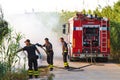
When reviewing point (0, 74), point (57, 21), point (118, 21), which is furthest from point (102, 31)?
point (57, 21)

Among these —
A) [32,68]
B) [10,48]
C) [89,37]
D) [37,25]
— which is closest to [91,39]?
[89,37]


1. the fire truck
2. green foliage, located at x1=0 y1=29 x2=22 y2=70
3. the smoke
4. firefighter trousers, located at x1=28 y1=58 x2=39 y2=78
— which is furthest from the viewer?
the smoke

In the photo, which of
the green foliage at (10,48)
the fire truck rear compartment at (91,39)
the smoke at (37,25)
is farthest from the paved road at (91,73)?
the smoke at (37,25)

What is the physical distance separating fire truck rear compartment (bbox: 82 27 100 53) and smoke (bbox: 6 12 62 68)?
1406cm

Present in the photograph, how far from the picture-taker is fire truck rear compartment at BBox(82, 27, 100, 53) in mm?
29781

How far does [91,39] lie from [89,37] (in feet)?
0.61

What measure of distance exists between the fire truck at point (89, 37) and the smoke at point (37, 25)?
14.2 metres

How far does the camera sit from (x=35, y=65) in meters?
20.7

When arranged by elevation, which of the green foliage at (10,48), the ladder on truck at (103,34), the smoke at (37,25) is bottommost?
the green foliage at (10,48)

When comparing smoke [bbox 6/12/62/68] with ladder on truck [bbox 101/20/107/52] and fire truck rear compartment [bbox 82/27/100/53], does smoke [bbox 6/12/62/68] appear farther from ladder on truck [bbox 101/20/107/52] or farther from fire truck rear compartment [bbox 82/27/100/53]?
ladder on truck [bbox 101/20/107/52]

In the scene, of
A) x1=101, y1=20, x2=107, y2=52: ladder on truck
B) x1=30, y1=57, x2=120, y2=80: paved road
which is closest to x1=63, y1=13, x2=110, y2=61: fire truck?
x1=101, y1=20, x2=107, y2=52: ladder on truck

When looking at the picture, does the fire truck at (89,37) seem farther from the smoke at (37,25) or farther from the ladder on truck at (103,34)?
the smoke at (37,25)

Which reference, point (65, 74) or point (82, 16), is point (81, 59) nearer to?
point (82, 16)

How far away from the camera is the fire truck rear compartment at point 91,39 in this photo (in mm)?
29781
